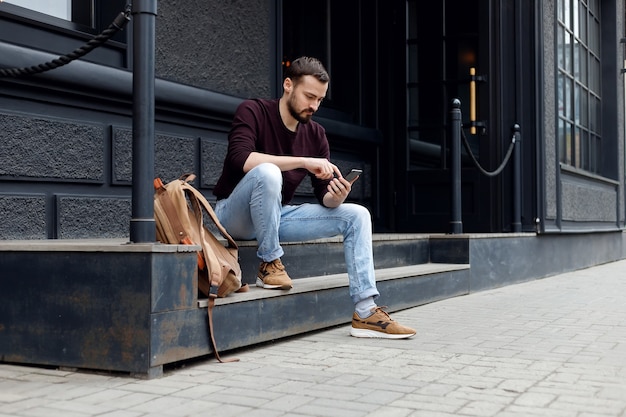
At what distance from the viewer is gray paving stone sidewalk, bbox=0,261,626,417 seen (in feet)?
8.85

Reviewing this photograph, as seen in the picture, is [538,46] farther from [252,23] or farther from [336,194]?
[336,194]

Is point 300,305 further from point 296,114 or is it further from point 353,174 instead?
point 296,114

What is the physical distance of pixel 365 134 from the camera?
7.93m

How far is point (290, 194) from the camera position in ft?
14.2

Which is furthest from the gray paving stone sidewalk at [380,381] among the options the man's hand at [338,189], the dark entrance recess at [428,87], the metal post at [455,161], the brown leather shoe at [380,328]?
the dark entrance recess at [428,87]

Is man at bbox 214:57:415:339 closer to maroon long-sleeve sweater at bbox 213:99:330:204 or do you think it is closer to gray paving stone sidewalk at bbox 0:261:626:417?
maroon long-sleeve sweater at bbox 213:99:330:204

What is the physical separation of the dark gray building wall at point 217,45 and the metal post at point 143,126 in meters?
2.07

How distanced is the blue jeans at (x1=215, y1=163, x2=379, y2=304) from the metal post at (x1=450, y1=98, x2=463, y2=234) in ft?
8.84

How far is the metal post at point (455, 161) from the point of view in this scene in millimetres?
6703

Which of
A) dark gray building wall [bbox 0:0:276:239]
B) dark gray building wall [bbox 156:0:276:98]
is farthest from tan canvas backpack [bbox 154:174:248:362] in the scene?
dark gray building wall [bbox 156:0:276:98]

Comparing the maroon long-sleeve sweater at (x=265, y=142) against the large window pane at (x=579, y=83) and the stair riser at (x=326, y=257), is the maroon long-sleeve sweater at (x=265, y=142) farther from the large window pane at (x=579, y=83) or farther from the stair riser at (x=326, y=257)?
the large window pane at (x=579, y=83)

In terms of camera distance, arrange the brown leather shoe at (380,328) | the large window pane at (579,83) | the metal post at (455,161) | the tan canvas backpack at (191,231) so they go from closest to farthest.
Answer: the tan canvas backpack at (191,231)
the brown leather shoe at (380,328)
the metal post at (455,161)
the large window pane at (579,83)

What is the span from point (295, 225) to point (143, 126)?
1.21m

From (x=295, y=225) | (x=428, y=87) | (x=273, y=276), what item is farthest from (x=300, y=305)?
(x=428, y=87)
